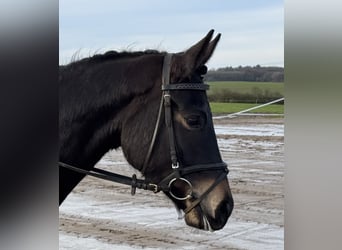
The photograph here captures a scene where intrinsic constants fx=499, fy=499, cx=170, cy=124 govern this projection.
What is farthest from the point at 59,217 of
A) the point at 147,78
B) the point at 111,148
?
the point at 147,78

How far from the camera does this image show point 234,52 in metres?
1.61

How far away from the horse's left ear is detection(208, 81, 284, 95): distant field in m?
0.19

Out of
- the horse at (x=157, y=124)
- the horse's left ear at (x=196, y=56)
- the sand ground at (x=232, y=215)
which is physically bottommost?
the sand ground at (x=232, y=215)

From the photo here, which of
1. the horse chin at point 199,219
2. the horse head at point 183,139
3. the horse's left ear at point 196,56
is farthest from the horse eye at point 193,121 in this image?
the horse chin at point 199,219

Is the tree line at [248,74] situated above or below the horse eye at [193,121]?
above

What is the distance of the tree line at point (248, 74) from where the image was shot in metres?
1.57

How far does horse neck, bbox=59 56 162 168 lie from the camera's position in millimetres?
1424

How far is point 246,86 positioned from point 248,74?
0.04 m

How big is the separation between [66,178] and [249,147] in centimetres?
61

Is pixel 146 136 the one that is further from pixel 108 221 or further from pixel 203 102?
pixel 108 221

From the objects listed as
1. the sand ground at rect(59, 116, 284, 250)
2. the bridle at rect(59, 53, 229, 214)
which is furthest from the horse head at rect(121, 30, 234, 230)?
the sand ground at rect(59, 116, 284, 250)

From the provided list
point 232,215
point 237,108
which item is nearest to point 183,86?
point 237,108

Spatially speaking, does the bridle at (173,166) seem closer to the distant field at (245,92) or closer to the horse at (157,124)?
the horse at (157,124)

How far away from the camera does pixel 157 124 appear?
54.9 inches
